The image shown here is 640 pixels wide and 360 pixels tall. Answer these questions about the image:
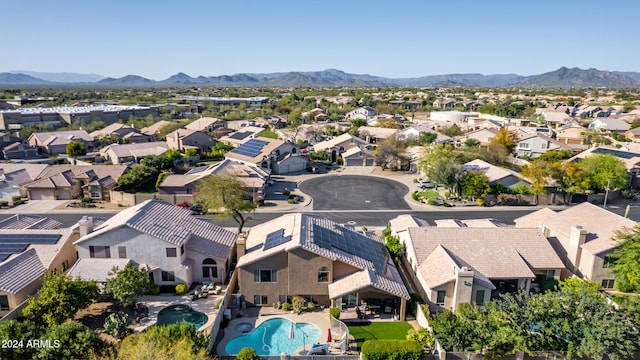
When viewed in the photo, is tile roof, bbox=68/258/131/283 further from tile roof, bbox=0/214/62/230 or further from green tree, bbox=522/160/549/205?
green tree, bbox=522/160/549/205

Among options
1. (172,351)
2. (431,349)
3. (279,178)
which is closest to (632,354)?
(431,349)

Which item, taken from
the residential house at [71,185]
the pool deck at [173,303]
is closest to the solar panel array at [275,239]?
the pool deck at [173,303]

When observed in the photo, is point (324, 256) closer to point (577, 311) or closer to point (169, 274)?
→ point (169, 274)

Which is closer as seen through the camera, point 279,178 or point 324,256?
point 324,256

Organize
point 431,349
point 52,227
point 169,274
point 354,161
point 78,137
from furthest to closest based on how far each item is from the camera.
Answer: point 78,137 < point 354,161 < point 52,227 < point 169,274 < point 431,349

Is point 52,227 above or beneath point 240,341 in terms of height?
above

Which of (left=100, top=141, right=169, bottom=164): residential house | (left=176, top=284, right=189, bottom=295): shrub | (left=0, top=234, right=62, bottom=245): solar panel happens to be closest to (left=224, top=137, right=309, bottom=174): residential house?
(left=100, top=141, right=169, bottom=164): residential house
